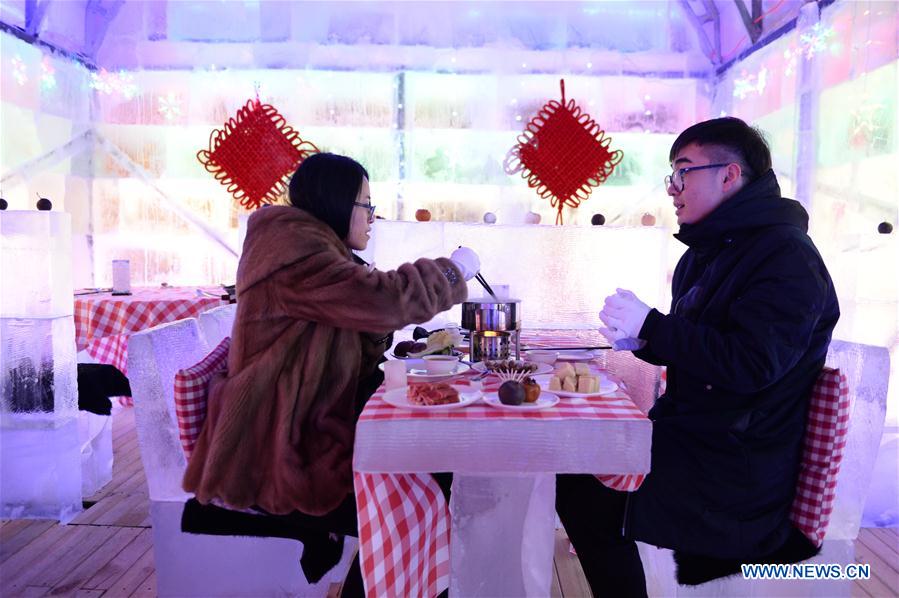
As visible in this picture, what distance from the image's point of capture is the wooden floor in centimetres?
205

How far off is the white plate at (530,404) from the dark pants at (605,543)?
0.33m

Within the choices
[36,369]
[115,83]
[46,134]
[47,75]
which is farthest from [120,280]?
[115,83]

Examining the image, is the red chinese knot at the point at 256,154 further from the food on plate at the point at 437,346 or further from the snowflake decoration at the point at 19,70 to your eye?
the food on plate at the point at 437,346

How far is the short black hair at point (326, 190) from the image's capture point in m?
1.58

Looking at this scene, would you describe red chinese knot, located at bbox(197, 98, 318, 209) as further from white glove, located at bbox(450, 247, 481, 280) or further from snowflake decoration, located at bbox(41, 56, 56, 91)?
white glove, located at bbox(450, 247, 481, 280)

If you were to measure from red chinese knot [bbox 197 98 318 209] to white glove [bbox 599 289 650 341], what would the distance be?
10.6 feet

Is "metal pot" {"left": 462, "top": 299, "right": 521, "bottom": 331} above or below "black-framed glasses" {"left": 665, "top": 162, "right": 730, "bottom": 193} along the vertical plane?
below

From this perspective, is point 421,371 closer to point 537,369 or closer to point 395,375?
point 395,375

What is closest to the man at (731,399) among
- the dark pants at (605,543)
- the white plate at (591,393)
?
the dark pants at (605,543)

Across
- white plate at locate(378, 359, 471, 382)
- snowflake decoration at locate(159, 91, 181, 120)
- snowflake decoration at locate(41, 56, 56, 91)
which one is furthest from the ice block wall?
snowflake decoration at locate(159, 91, 181, 120)

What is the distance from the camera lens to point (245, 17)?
15.3 ft

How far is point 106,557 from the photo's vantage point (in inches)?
88.2

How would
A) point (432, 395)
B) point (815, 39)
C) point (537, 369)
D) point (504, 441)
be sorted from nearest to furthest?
point (504, 441) → point (432, 395) → point (537, 369) → point (815, 39)

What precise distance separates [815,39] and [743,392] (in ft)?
9.45
